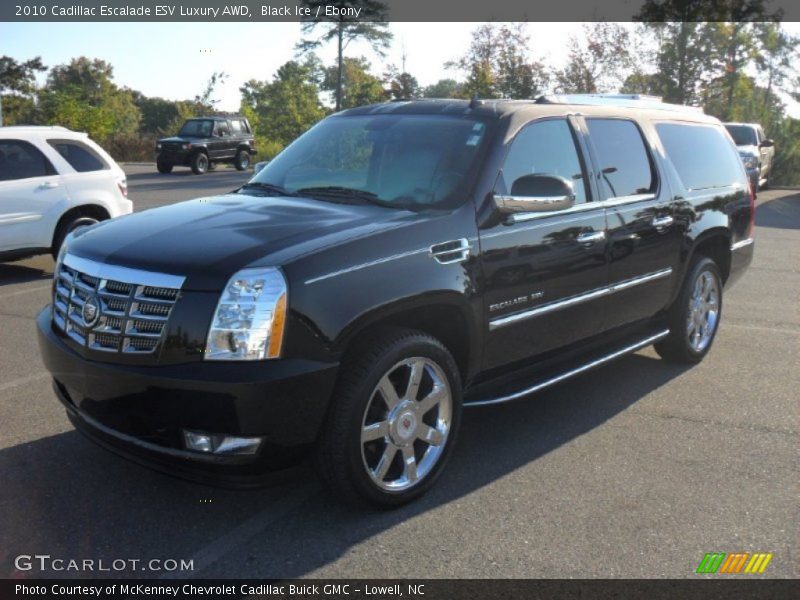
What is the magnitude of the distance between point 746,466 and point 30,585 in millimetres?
3381

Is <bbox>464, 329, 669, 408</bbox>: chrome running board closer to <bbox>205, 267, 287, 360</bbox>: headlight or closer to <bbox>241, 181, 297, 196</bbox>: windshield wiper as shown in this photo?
<bbox>205, 267, 287, 360</bbox>: headlight

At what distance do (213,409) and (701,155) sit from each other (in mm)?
4527

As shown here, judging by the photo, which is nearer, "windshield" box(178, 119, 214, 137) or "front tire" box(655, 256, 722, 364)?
"front tire" box(655, 256, 722, 364)

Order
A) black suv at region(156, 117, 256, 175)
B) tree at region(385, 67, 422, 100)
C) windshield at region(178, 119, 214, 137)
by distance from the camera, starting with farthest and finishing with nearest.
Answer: tree at region(385, 67, 422, 100) < windshield at region(178, 119, 214, 137) < black suv at region(156, 117, 256, 175)

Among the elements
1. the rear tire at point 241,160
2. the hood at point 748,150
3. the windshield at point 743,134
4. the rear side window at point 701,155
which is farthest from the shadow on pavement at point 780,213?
the rear tire at point 241,160

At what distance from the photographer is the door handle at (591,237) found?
4645 mm

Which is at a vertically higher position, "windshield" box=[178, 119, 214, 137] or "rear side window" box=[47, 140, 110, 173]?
"windshield" box=[178, 119, 214, 137]

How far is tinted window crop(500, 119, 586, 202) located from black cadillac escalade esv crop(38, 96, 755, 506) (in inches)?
0.5

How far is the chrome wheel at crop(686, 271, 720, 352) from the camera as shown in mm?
6023

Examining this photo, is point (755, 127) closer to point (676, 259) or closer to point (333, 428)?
point (676, 259)

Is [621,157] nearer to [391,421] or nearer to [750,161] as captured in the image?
[391,421]

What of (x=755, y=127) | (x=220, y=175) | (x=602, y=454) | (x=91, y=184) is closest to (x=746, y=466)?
(x=602, y=454)

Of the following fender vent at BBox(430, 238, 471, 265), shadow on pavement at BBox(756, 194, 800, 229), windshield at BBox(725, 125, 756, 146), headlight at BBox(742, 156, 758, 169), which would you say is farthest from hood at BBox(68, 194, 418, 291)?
windshield at BBox(725, 125, 756, 146)

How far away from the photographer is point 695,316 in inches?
240
